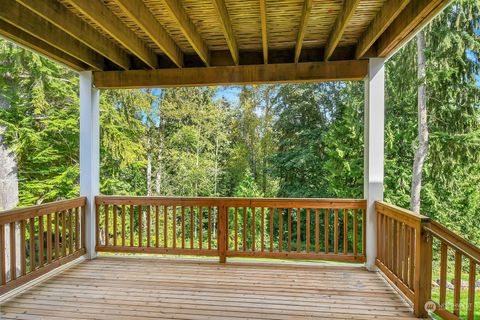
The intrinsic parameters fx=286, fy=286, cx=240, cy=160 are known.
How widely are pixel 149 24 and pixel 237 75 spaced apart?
1.45 m

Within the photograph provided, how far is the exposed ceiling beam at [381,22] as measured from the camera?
2.46 metres

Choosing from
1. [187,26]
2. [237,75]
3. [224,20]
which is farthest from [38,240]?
[224,20]

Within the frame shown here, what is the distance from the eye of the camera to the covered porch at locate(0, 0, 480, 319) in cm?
262

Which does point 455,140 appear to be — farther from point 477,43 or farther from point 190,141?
point 190,141

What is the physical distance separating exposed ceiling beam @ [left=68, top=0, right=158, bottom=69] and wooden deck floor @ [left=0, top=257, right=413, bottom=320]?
8.83 ft

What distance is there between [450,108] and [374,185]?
20.1ft

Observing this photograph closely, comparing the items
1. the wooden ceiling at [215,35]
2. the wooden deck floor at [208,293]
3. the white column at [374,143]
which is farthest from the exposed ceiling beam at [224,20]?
the wooden deck floor at [208,293]

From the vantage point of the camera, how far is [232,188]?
A: 419 inches

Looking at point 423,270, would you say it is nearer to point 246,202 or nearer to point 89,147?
point 246,202

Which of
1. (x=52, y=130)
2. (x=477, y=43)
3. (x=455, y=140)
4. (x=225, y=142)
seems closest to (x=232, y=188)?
(x=225, y=142)

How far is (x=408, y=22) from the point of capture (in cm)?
271

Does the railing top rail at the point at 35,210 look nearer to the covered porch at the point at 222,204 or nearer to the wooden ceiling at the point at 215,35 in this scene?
the covered porch at the point at 222,204

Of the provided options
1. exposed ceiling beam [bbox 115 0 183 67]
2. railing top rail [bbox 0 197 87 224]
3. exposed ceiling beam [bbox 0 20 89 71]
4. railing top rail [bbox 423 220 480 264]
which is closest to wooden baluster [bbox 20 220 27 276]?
railing top rail [bbox 0 197 87 224]

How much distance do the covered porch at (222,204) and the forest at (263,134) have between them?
465cm
